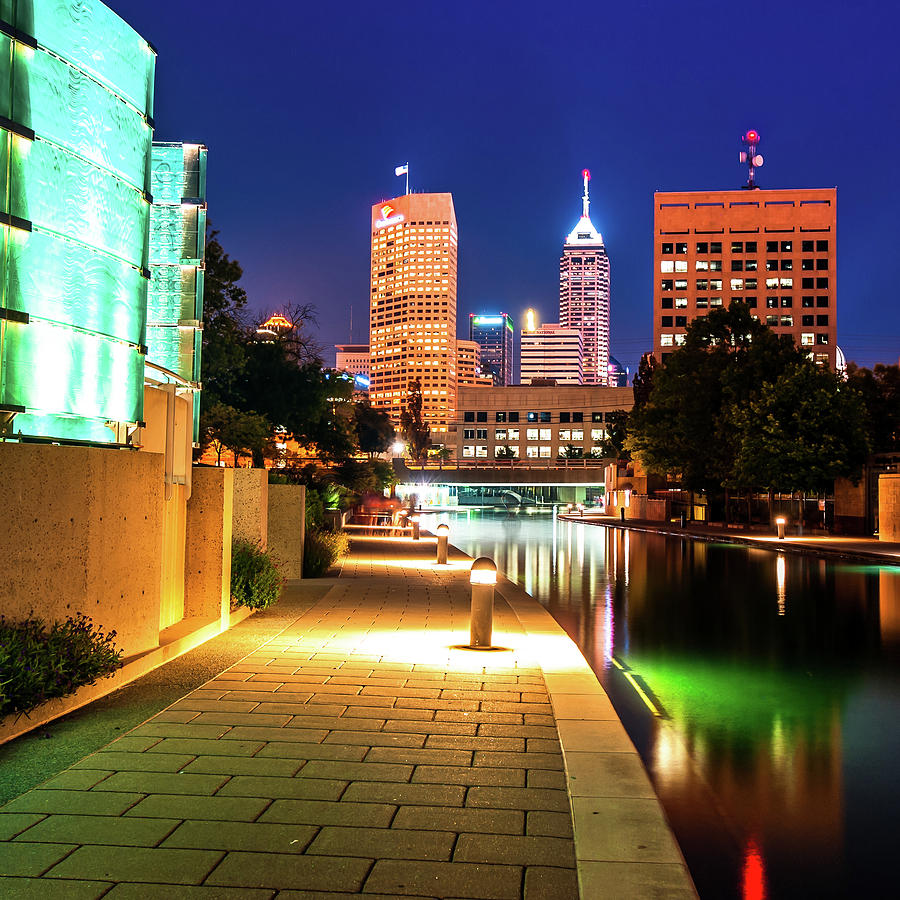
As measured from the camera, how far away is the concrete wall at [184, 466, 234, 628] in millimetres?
11555

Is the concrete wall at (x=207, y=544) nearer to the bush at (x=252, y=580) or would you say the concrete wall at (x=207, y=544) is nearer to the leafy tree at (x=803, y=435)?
the bush at (x=252, y=580)

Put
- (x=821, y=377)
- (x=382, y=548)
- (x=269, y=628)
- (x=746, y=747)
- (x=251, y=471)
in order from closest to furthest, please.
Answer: (x=746, y=747), (x=269, y=628), (x=251, y=471), (x=382, y=548), (x=821, y=377)

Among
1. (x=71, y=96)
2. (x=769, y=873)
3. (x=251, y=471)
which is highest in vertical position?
(x=71, y=96)

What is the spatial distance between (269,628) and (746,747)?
241 inches

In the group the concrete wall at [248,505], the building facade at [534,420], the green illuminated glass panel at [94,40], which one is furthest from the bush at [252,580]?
the building facade at [534,420]

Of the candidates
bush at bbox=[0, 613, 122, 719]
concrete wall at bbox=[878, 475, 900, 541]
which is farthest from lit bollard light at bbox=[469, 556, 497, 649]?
concrete wall at bbox=[878, 475, 900, 541]

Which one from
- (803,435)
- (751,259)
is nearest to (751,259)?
(751,259)

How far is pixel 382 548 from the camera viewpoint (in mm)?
28156

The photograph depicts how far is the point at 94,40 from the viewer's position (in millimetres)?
8750

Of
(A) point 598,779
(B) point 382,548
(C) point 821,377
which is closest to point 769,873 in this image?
(A) point 598,779

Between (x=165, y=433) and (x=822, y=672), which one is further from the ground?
(x=165, y=433)

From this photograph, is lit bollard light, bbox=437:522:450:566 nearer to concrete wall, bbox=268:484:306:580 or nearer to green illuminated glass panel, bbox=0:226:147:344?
concrete wall, bbox=268:484:306:580

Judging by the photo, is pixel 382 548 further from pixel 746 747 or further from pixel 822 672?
pixel 746 747

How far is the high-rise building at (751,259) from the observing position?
14425 cm
